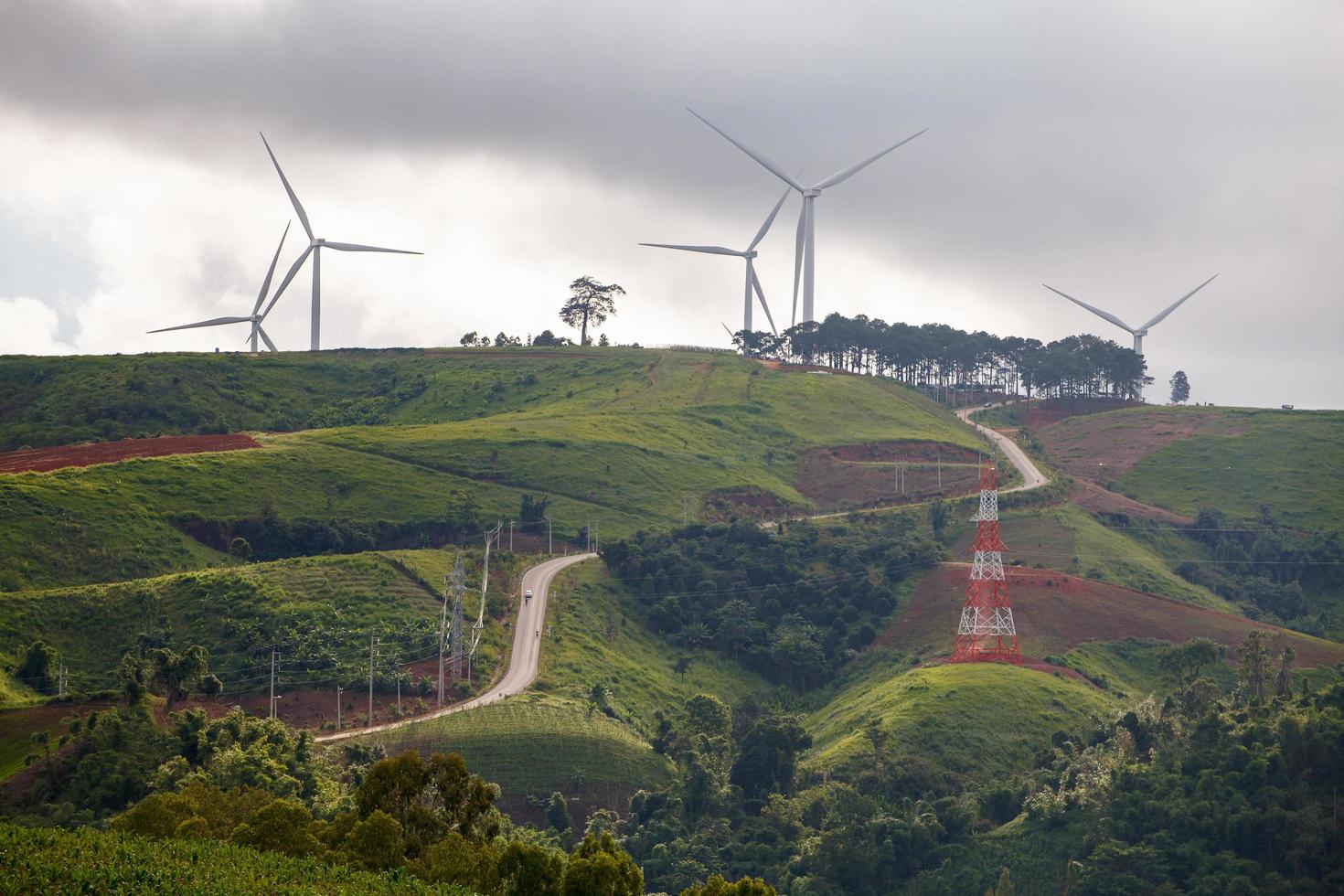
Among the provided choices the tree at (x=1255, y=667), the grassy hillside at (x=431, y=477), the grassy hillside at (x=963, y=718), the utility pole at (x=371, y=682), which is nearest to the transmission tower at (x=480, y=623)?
the utility pole at (x=371, y=682)

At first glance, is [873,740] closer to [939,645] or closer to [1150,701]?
[1150,701]

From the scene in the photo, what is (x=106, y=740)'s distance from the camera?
8331 centimetres

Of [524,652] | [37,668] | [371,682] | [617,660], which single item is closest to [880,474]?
[617,660]

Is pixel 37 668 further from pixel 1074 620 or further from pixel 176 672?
pixel 1074 620

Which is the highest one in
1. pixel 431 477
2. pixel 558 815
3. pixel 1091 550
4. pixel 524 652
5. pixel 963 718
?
pixel 431 477

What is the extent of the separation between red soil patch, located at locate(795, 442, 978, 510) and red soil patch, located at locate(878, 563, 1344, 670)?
31168 millimetres

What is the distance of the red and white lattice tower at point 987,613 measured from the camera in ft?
387

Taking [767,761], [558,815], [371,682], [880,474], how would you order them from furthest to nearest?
[880,474], [767,761], [371,682], [558,815]

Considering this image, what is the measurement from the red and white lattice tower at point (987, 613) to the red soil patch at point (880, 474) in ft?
134

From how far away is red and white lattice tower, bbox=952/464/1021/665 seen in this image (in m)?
118

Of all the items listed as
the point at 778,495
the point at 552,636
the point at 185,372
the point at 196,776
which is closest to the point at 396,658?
the point at 552,636

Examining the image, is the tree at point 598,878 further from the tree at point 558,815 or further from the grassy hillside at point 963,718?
the grassy hillside at point 963,718

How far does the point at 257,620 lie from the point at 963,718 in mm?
53667

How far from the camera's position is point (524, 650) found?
12012 centimetres
